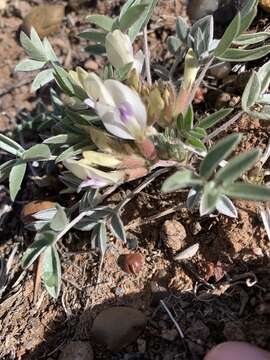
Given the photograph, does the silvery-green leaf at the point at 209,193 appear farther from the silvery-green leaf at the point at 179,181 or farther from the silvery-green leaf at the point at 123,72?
the silvery-green leaf at the point at 123,72

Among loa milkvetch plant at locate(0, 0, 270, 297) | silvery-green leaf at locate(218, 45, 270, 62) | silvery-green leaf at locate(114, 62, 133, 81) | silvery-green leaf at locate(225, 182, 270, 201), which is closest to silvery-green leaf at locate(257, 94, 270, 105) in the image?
loa milkvetch plant at locate(0, 0, 270, 297)

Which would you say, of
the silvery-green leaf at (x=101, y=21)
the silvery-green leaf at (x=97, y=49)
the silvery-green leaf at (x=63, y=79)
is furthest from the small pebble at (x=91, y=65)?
the silvery-green leaf at (x=63, y=79)

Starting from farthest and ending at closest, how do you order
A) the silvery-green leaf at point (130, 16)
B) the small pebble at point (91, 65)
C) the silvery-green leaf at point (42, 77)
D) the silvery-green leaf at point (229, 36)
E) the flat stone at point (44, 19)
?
the flat stone at point (44, 19), the small pebble at point (91, 65), the silvery-green leaf at point (42, 77), the silvery-green leaf at point (130, 16), the silvery-green leaf at point (229, 36)

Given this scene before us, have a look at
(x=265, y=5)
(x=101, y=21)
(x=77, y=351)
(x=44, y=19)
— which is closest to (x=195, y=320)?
(x=77, y=351)

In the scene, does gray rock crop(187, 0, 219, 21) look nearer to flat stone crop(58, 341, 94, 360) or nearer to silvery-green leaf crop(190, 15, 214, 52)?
silvery-green leaf crop(190, 15, 214, 52)

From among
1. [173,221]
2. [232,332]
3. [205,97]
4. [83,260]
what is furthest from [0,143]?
[232,332]

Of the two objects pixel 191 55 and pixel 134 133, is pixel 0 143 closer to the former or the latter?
pixel 134 133
